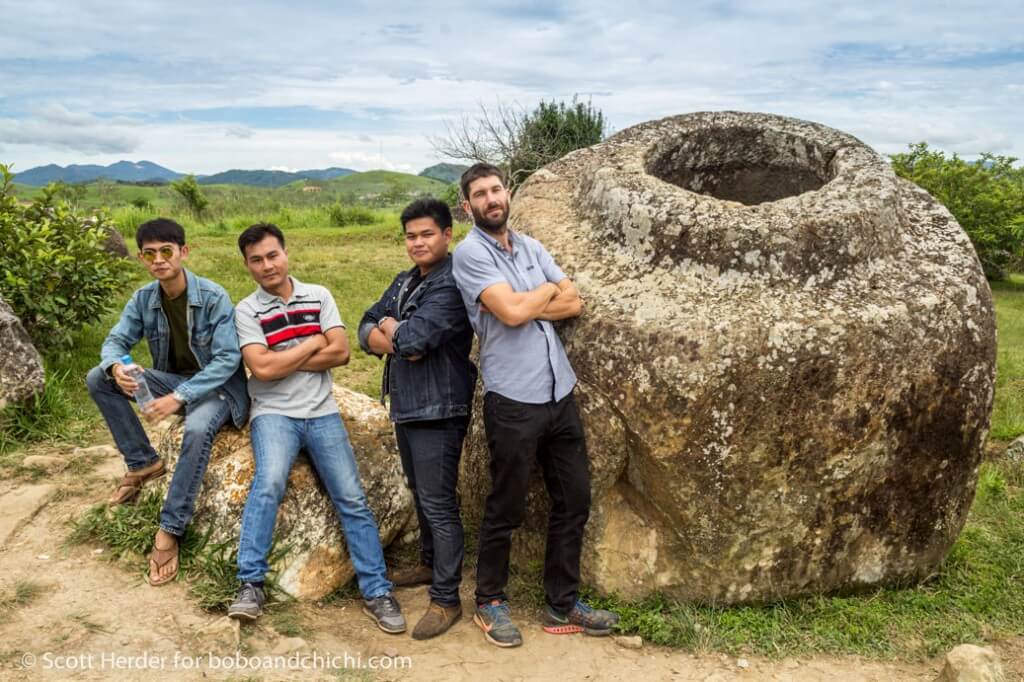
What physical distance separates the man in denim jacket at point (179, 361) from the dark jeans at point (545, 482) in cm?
156

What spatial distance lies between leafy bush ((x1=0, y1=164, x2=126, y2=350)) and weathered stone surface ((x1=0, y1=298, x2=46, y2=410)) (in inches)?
48.8

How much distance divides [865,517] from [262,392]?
343cm

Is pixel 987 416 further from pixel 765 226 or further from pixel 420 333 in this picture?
pixel 420 333

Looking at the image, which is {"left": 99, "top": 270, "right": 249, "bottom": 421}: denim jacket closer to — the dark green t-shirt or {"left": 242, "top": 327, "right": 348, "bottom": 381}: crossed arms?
the dark green t-shirt

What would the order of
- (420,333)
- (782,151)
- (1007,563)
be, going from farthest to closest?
1. (782,151)
2. (1007,563)
3. (420,333)

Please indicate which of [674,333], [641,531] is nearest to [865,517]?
[641,531]

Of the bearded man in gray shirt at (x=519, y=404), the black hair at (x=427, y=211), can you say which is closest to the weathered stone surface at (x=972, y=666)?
the bearded man in gray shirt at (x=519, y=404)

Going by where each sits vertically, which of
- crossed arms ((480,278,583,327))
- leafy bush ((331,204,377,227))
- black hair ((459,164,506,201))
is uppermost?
black hair ((459,164,506,201))

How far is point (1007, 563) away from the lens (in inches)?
209

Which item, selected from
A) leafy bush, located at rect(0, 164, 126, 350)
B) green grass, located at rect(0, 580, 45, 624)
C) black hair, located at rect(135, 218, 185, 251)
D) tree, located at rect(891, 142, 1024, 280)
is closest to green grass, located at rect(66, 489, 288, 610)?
green grass, located at rect(0, 580, 45, 624)

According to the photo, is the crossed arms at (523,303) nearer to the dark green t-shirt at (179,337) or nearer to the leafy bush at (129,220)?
the dark green t-shirt at (179,337)

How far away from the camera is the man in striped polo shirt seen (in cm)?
449

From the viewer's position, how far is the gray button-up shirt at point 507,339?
412 cm

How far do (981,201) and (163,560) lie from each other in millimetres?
21672
